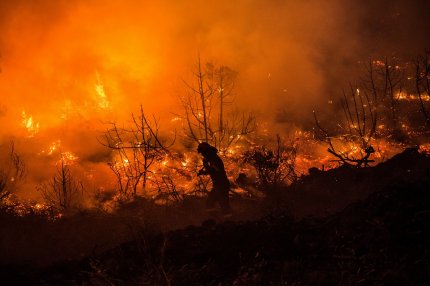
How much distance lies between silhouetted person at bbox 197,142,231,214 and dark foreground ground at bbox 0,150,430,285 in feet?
9.00

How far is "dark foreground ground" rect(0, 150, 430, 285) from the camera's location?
439 cm

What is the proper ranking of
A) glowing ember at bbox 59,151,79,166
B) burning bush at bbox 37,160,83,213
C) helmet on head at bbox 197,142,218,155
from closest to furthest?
1. helmet on head at bbox 197,142,218,155
2. burning bush at bbox 37,160,83,213
3. glowing ember at bbox 59,151,79,166

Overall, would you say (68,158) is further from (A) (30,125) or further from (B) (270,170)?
(B) (270,170)

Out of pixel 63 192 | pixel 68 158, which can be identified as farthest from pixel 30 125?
pixel 63 192

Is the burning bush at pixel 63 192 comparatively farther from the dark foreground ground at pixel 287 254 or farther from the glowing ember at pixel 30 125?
the dark foreground ground at pixel 287 254

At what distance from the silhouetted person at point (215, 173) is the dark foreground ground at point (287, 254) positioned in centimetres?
274

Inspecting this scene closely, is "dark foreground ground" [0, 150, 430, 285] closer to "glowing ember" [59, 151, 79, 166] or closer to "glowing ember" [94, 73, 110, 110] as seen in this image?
"glowing ember" [59, 151, 79, 166]

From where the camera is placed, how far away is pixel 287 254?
5.41 metres

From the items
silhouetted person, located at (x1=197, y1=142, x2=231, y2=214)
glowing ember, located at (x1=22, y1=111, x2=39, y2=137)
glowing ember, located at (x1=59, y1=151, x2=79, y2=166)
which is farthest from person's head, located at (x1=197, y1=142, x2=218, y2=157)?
glowing ember, located at (x1=22, y1=111, x2=39, y2=137)

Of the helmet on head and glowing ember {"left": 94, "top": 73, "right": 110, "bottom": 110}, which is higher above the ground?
glowing ember {"left": 94, "top": 73, "right": 110, "bottom": 110}

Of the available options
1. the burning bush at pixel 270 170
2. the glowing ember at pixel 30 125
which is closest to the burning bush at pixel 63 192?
the glowing ember at pixel 30 125

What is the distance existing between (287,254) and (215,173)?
4572mm

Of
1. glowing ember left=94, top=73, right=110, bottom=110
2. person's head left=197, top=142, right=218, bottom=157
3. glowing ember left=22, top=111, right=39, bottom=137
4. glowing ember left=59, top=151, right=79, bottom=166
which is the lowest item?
person's head left=197, top=142, right=218, bottom=157

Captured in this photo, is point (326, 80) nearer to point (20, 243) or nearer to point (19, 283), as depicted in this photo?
point (20, 243)
